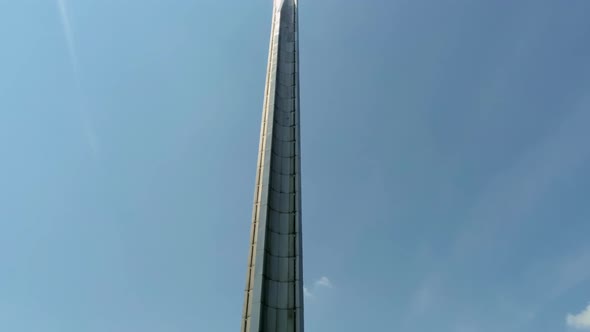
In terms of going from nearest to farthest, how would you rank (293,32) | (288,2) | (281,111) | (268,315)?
(268,315), (281,111), (293,32), (288,2)

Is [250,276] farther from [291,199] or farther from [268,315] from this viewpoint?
[291,199]

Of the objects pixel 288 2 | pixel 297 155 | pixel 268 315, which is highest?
pixel 288 2

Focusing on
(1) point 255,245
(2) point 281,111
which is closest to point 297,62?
(2) point 281,111

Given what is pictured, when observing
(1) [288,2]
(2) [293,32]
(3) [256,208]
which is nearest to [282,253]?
(3) [256,208]

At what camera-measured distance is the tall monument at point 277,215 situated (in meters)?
13.4

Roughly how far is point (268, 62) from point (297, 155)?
6994 mm

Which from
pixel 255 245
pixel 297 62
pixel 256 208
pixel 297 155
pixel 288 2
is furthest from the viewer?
pixel 288 2

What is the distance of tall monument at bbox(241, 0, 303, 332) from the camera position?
13.4m

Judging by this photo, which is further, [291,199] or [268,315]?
[291,199]

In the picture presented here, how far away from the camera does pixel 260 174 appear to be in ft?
55.3

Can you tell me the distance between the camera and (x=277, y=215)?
623 inches

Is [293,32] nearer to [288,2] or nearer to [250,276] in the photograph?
[288,2]

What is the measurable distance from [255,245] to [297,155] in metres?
4.62

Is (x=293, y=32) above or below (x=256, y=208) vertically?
above
